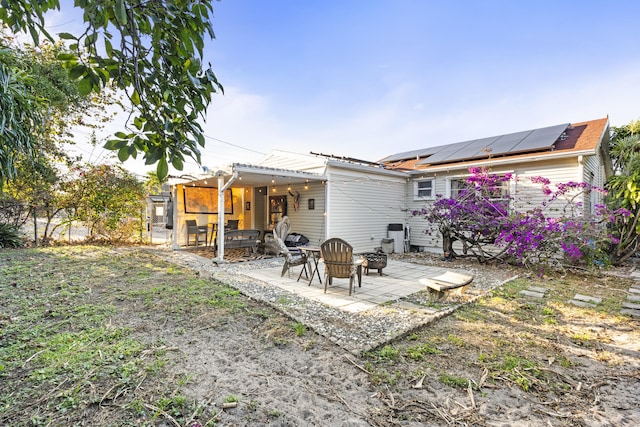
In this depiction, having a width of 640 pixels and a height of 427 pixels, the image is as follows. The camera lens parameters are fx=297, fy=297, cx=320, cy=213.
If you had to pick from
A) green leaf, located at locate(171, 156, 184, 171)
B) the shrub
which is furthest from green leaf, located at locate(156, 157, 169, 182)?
the shrub

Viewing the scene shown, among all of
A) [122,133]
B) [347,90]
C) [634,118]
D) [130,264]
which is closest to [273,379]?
[122,133]

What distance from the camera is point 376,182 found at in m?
10.4

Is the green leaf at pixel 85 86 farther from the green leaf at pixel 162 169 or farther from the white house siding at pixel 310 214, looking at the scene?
the white house siding at pixel 310 214

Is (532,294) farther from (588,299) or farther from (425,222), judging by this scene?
(425,222)

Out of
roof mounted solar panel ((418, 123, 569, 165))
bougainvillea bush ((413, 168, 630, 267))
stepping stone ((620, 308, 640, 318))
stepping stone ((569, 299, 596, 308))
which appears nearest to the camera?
stepping stone ((620, 308, 640, 318))

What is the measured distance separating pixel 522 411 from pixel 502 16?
8773 millimetres

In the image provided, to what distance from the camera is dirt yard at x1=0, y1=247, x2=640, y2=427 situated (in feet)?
6.80

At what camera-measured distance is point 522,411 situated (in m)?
2.19

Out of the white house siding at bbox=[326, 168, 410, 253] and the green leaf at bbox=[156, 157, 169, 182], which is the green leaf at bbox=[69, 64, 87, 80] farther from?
the white house siding at bbox=[326, 168, 410, 253]

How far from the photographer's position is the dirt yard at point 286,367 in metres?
2.07

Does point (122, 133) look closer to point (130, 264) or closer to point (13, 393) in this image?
point (13, 393)

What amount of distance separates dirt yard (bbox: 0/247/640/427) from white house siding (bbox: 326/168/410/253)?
17.2 ft

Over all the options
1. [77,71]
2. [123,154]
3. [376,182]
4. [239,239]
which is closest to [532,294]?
[376,182]

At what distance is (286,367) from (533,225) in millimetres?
6969
